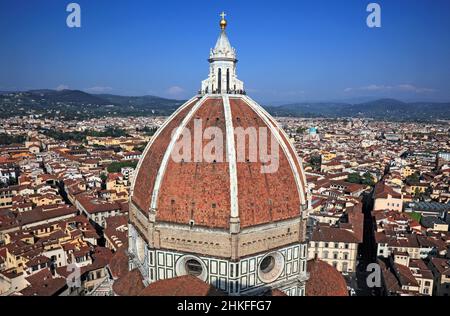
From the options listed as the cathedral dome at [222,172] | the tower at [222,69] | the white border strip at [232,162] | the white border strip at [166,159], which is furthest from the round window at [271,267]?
the tower at [222,69]

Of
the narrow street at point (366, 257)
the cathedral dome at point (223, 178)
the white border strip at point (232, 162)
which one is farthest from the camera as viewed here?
the narrow street at point (366, 257)

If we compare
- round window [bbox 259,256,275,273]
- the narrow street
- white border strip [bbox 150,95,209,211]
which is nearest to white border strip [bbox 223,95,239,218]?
white border strip [bbox 150,95,209,211]

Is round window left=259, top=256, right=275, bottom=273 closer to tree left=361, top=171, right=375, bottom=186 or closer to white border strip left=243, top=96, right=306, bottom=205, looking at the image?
white border strip left=243, top=96, right=306, bottom=205

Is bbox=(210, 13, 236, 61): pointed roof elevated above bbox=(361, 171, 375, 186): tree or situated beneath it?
elevated above

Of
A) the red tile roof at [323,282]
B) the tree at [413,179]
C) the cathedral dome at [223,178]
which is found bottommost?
the tree at [413,179]

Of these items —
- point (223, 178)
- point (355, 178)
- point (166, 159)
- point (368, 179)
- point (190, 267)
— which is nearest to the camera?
point (223, 178)

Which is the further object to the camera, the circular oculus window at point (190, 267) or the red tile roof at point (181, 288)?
the circular oculus window at point (190, 267)

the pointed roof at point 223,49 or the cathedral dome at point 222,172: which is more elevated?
the pointed roof at point 223,49

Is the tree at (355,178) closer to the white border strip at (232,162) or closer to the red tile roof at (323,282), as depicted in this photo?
the red tile roof at (323,282)

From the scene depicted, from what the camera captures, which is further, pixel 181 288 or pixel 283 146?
pixel 283 146

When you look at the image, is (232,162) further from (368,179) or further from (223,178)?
(368,179)

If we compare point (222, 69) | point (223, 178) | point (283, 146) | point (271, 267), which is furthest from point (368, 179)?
point (223, 178)
